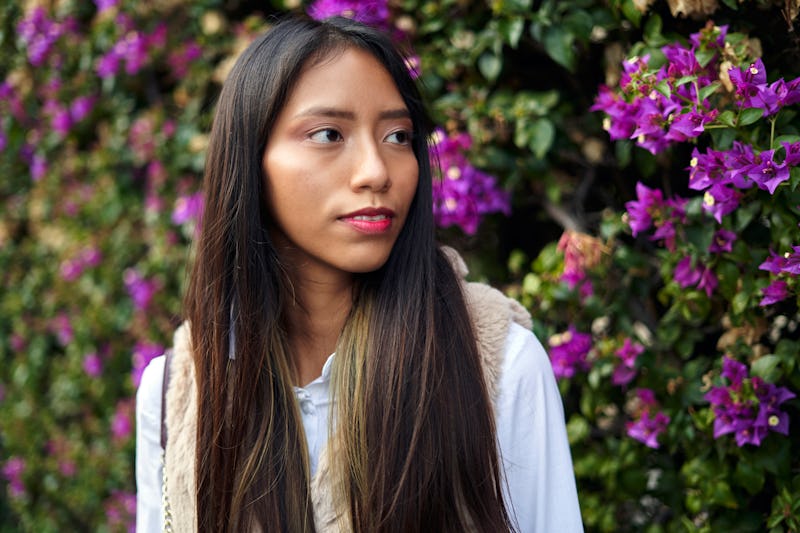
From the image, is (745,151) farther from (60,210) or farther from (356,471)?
(60,210)

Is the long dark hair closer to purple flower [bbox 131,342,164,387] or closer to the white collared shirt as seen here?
the white collared shirt

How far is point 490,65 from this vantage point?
187 cm

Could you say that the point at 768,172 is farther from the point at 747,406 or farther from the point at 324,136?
the point at 324,136

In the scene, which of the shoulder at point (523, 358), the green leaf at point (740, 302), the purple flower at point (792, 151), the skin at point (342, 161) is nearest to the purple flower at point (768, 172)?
the purple flower at point (792, 151)

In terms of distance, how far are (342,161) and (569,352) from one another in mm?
711

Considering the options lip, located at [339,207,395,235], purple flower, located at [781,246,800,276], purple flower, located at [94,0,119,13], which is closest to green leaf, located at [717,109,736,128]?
purple flower, located at [781,246,800,276]

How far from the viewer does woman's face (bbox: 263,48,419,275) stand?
1344mm

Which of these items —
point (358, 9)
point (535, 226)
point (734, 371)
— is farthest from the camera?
point (535, 226)

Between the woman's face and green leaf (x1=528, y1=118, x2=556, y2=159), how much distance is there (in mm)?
484

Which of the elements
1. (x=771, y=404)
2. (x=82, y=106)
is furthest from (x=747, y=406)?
(x=82, y=106)

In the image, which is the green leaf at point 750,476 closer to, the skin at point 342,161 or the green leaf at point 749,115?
the green leaf at point 749,115

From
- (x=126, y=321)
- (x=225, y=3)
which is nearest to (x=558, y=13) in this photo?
(x=225, y=3)

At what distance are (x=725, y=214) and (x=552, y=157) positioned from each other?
0.56 metres

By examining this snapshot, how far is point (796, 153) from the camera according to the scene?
4.07 feet
